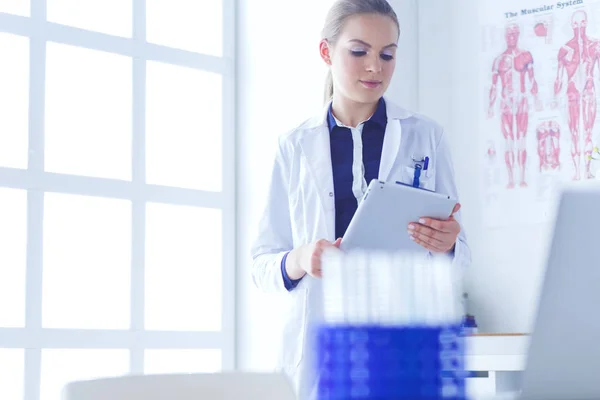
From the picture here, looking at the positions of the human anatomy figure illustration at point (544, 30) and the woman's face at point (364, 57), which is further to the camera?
the human anatomy figure illustration at point (544, 30)

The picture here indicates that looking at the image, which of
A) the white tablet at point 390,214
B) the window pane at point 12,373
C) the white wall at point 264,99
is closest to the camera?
the white tablet at point 390,214

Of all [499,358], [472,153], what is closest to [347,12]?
[499,358]

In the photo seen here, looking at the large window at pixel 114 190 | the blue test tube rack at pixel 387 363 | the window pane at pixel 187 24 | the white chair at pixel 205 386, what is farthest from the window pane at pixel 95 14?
the blue test tube rack at pixel 387 363

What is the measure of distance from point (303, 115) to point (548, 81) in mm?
988

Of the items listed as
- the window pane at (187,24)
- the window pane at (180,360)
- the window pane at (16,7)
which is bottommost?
the window pane at (180,360)

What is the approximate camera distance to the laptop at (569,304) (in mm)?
812

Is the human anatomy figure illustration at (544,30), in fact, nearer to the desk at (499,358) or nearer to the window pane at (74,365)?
the desk at (499,358)

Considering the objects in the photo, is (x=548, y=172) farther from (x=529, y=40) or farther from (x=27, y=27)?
(x=27, y=27)

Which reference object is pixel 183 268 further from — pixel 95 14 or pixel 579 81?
pixel 579 81

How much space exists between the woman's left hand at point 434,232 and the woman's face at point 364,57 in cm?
44

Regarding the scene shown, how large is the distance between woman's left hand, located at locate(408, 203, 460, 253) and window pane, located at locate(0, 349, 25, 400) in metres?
1.77

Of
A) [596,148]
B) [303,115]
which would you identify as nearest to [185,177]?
[303,115]

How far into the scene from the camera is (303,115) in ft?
13.2

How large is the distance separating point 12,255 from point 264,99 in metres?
1.28
